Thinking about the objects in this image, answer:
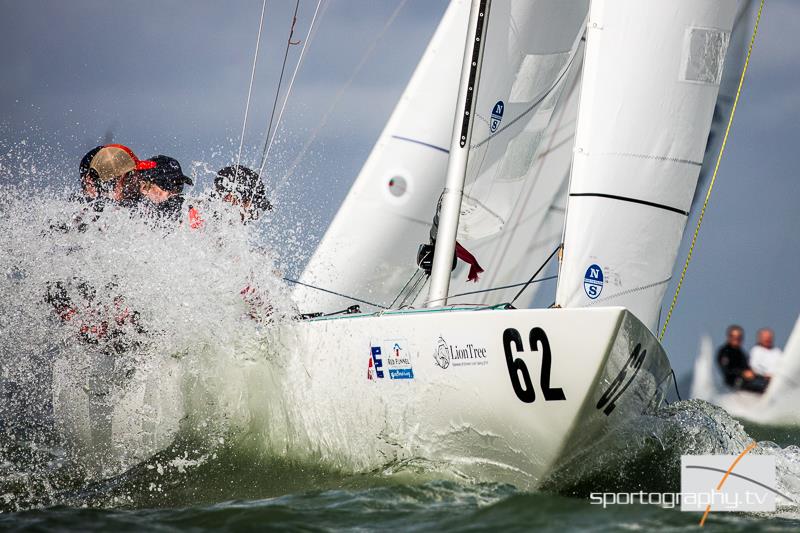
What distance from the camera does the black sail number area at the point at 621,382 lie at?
3.56 m

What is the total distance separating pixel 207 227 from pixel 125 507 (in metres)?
1.45

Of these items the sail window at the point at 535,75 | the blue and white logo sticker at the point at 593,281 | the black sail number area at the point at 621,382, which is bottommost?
the black sail number area at the point at 621,382

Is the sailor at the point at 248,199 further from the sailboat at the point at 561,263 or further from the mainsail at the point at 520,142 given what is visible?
the mainsail at the point at 520,142

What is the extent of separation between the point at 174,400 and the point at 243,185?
1.23 metres

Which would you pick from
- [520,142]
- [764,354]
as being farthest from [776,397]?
[520,142]

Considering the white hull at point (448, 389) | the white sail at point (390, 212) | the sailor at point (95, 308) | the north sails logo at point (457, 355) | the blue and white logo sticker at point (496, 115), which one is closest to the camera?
the white hull at point (448, 389)

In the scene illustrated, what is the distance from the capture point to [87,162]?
17.4 ft

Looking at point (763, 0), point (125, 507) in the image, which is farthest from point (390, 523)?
point (763, 0)

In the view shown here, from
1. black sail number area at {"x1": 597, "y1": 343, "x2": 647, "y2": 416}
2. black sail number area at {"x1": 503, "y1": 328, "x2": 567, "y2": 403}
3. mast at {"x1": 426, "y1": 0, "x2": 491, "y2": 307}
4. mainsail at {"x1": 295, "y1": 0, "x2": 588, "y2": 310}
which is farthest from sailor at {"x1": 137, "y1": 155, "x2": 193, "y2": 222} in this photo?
black sail number area at {"x1": 597, "y1": 343, "x2": 647, "y2": 416}

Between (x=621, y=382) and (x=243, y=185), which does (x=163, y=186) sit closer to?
(x=243, y=185)

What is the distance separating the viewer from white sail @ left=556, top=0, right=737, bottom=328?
4078mm

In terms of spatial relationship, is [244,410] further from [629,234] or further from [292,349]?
[629,234]

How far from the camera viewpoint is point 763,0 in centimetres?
485

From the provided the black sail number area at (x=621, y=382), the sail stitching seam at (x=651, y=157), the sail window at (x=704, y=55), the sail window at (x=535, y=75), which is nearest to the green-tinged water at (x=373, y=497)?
the black sail number area at (x=621, y=382)
